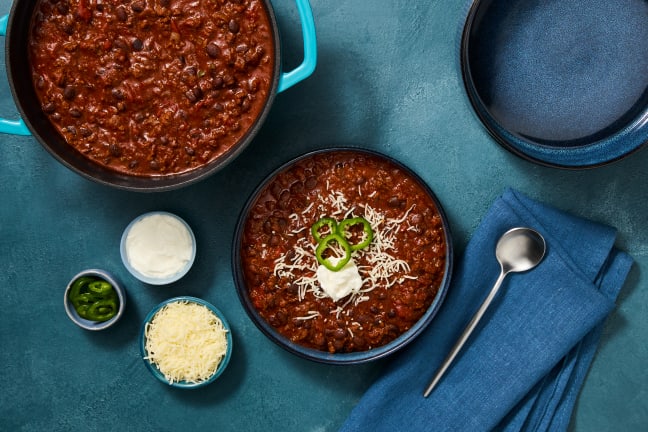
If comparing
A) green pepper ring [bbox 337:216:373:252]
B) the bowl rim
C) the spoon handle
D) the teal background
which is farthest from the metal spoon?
the bowl rim

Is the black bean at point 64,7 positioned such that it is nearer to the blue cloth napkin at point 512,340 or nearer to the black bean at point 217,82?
the black bean at point 217,82

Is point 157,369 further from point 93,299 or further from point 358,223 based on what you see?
point 358,223

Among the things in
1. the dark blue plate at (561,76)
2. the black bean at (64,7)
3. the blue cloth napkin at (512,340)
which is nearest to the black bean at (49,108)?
the black bean at (64,7)

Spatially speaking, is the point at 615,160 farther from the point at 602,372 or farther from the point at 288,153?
the point at 288,153

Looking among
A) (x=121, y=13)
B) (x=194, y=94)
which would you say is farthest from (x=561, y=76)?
(x=121, y=13)

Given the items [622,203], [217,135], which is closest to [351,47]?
[217,135]

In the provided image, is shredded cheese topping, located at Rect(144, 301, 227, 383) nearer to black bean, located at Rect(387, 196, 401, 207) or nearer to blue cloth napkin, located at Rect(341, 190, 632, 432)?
blue cloth napkin, located at Rect(341, 190, 632, 432)
